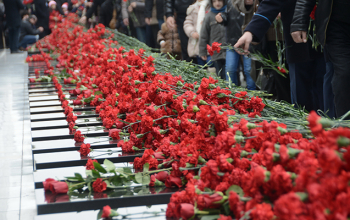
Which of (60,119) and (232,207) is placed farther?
(60,119)

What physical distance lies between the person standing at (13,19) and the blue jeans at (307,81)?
37.8 ft

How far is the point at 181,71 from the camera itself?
291 cm

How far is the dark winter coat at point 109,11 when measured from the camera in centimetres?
973

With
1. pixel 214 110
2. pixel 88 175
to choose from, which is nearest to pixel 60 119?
pixel 88 175

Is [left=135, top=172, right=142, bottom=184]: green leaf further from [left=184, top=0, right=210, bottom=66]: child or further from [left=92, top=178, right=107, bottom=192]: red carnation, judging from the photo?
[left=184, top=0, right=210, bottom=66]: child

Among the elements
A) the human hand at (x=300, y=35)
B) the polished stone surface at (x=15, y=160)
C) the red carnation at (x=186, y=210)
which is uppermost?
the human hand at (x=300, y=35)

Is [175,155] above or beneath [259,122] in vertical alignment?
beneath

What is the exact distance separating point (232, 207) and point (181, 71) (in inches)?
74.2

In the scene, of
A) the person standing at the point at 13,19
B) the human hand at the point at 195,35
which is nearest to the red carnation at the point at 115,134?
the human hand at the point at 195,35

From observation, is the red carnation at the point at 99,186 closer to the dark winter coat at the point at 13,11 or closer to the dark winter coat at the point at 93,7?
the dark winter coat at the point at 93,7

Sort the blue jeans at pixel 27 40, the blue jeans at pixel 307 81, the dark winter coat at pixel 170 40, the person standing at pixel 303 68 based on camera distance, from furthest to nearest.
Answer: the blue jeans at pixel 27 40 < the dark winter coat at pixel 170 40 < the blue jeans at pixel 307 81 < the person standing at pixel 303 68

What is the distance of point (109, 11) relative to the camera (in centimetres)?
997

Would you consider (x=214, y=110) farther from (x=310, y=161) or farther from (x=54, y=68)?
(x=54, y=68)

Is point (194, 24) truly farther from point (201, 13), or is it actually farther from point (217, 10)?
point (217, 10)
